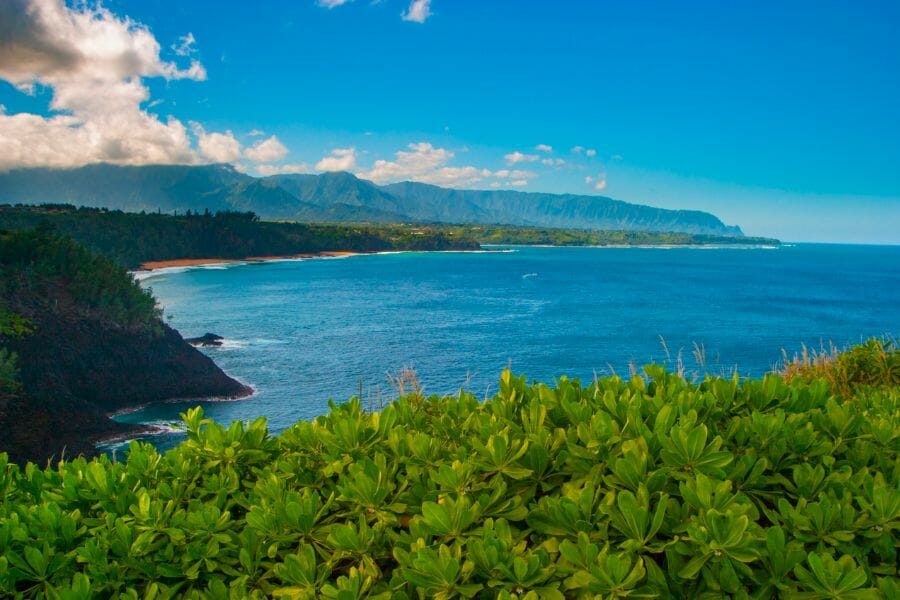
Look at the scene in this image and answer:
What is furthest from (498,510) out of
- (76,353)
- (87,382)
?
(87,382)

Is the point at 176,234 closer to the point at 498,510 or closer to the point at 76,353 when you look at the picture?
the point at 76,353

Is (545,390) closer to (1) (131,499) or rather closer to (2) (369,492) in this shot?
(2) (369,492)

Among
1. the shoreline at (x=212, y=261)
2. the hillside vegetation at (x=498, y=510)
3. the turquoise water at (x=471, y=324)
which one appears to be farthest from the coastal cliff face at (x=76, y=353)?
the shoreline at (x=212, y=261)

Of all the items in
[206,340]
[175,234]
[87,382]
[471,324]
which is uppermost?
[175,234]

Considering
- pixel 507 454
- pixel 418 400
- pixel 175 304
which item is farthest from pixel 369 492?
pixel 175 304

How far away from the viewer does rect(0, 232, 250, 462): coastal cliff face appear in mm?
23688

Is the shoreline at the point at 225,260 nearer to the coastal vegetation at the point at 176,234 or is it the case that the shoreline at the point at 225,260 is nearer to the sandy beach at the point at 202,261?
the sandy beach at the point at 202,261

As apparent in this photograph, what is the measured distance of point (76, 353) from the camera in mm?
29797

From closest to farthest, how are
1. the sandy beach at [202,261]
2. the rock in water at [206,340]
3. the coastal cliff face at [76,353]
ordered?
the coastal cliff face at [76,353], the rock in water at [206,340], the sandy beach at [202,261]

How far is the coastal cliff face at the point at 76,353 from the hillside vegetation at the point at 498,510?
73.5ft

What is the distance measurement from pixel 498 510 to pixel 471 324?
55843 millimetres

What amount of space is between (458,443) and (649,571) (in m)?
1.33

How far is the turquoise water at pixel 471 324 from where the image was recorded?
123ft

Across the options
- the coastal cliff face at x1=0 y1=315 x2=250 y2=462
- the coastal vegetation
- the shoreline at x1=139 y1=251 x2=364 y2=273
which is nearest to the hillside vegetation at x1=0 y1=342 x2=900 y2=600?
the coastal cliff face at x1=0 y1=315 x2=250 y2=462
